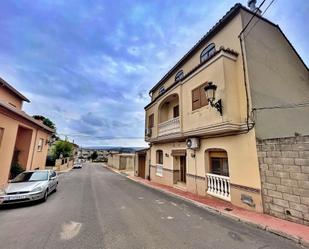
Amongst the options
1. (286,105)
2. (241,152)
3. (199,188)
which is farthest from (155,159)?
(286,105)

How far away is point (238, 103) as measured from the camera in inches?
291

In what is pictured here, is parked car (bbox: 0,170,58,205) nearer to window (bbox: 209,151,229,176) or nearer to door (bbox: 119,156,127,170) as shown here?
window (bbox: 209,151,229,176)

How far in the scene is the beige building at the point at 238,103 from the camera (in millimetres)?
6922

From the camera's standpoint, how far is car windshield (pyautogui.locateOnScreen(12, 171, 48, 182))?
27.1 feet

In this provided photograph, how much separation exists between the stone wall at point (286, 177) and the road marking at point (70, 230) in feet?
20.5

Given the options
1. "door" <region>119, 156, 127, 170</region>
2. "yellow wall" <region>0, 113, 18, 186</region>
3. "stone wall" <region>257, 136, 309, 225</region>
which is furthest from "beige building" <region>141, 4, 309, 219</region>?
"door" <region>119, 156, 127, 170</region>

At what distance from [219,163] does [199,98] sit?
12.0ft

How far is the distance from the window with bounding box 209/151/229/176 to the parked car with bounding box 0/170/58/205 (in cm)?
850

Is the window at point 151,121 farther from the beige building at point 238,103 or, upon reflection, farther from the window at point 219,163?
the window at point 219,163

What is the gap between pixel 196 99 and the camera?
9258 mm

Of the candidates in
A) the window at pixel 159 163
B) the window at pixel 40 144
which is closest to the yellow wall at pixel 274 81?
the window at pixel 159 163

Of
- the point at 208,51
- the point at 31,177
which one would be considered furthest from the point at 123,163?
the point at 208,51

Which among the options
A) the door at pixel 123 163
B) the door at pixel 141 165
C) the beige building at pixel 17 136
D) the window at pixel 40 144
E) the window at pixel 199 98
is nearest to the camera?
the window at pixel 199 98

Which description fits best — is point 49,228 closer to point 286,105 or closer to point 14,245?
point 14,245
